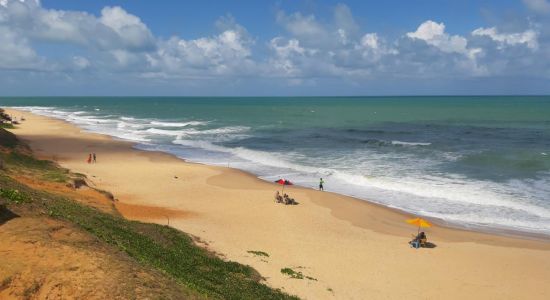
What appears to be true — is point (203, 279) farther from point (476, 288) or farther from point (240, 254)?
point (476, 288)

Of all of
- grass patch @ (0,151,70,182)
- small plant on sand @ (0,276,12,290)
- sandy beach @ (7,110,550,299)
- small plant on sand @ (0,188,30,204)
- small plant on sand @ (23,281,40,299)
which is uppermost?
small plant on sand @ (0,188,30,204)

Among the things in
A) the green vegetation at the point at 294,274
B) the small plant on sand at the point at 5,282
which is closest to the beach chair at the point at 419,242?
the green vegetation at the point at 294,274

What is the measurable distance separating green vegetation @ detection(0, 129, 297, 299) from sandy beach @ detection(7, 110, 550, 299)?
4.20 feet

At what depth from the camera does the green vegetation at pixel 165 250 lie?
1102 cm

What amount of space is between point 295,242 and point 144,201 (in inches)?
409

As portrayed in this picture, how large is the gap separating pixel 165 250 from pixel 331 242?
791 centimetres

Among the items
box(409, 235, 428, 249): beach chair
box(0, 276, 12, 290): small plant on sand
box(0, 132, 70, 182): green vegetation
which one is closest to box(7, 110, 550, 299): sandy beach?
box(409, 235, 428, 249): beach chair

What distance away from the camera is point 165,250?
44.5 feet

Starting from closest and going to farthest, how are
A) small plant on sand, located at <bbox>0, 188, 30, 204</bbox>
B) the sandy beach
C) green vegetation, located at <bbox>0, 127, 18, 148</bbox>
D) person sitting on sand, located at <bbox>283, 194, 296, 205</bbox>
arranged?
small plant on sand, located at <bbox>0, 188, 30, 204</bbox> → the sandy beach → person sitting on sand, located at <bbox>283, 194, 296, 205</bbox> → green vegetation, located at <bbox>0, 127, 18, 148</bbox>

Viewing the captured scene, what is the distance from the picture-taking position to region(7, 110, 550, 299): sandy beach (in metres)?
14.9

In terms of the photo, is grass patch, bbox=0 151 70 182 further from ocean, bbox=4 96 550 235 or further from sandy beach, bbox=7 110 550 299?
ocean, bbox=4 96 550 235

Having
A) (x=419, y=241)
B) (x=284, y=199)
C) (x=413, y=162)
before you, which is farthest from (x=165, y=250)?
(x=413, y=162)

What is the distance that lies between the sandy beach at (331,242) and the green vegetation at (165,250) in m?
1.28

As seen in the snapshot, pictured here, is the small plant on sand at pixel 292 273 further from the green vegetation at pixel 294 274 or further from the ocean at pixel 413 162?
the ocean at pixel 413 162
